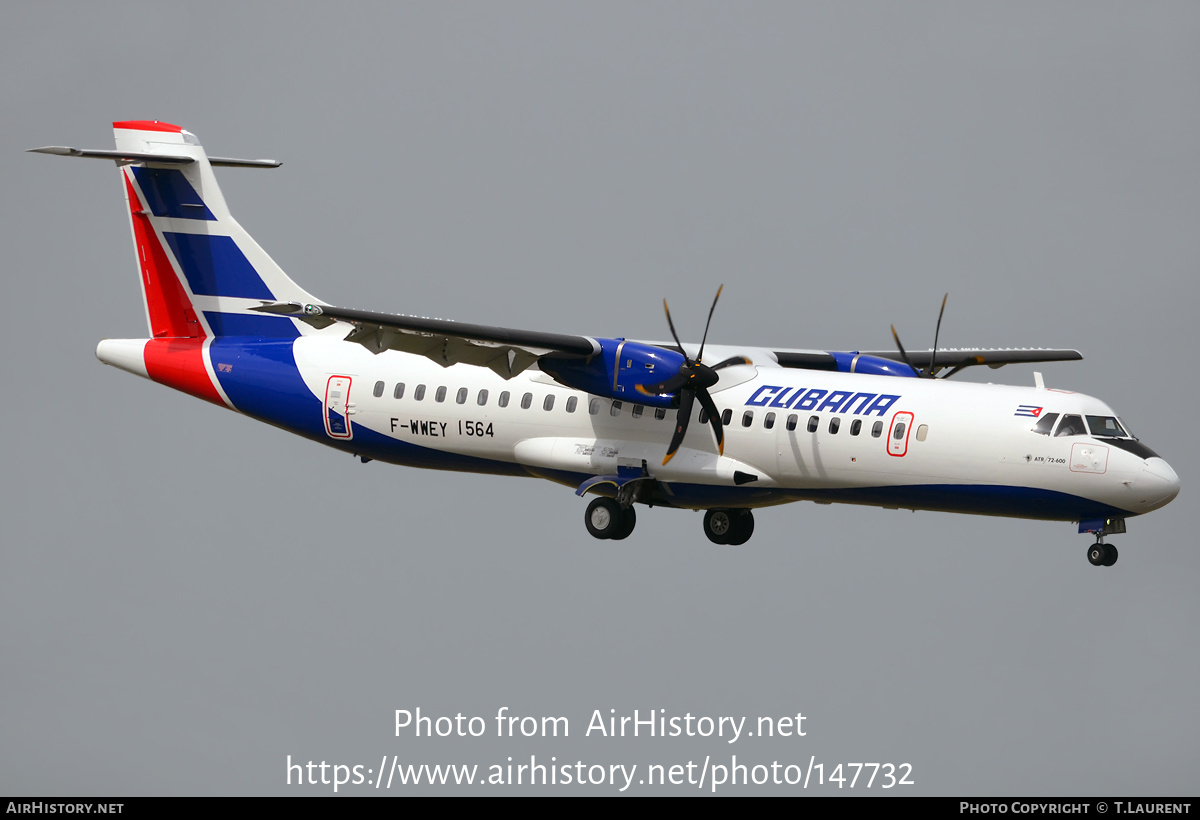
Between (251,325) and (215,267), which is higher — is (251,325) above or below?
below

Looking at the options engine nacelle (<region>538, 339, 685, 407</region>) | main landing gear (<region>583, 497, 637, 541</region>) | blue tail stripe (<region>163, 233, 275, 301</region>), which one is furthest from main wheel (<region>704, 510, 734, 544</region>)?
blue tail stripe (<region>163, 233, 275, 301</region>)

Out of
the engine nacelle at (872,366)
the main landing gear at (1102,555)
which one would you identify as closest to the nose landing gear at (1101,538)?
the main landing gear at (1102,555)

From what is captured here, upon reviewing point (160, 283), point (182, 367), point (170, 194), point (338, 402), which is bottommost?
point (338, 402)

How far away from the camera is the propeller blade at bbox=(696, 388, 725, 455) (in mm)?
28297

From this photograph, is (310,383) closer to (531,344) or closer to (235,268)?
(235,268)

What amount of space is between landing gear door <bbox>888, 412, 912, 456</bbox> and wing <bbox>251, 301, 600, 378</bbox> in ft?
18.5

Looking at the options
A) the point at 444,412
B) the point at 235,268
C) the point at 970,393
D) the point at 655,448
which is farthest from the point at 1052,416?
the point at 235,268

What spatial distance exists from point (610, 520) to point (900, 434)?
5.90 m

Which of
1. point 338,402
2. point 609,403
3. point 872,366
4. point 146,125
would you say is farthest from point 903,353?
point 146,125

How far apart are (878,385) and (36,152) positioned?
16.4m

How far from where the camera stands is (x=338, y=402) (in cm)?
3142

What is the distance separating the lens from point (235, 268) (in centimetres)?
3278

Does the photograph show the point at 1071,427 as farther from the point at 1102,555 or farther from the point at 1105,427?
the point at 1102,555

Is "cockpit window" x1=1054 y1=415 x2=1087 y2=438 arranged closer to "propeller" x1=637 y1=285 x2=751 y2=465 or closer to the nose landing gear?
the nose landing gear
